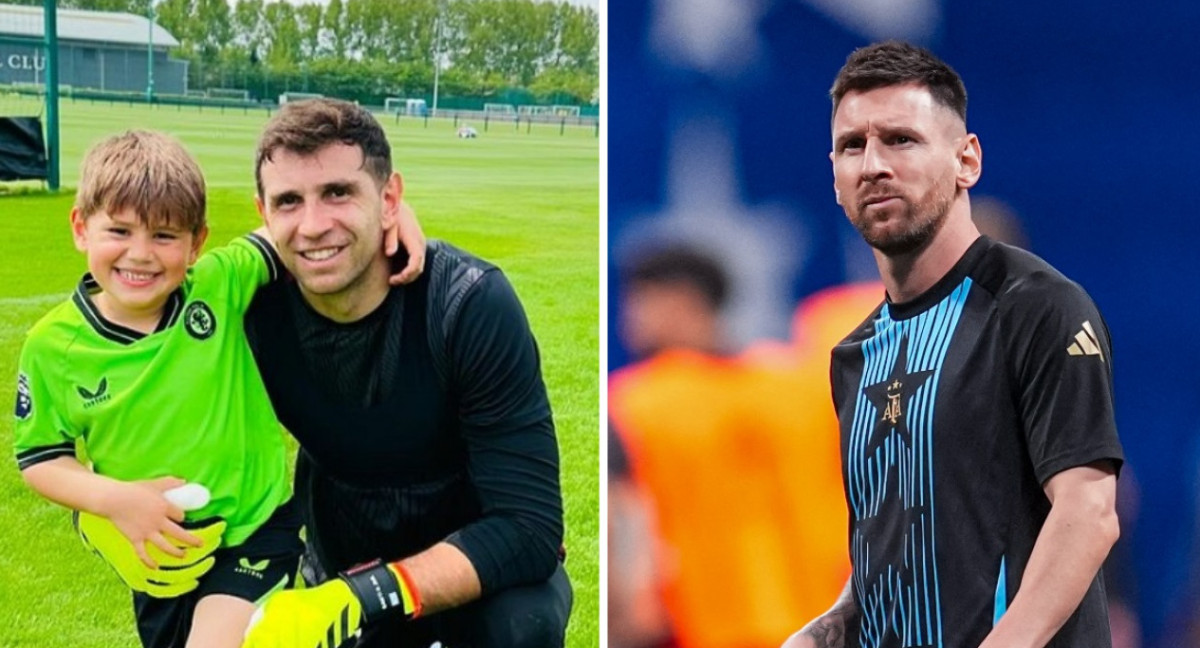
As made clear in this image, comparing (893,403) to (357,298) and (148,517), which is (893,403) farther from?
(148,517)

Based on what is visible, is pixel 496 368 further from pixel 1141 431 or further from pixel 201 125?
pixel 1141 431

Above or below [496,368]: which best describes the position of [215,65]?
above

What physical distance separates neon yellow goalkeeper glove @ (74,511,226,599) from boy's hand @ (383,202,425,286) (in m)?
0.51

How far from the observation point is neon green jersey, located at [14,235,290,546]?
1.94 meters

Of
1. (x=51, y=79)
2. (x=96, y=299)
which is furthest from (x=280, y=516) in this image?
(x=51, y=79)

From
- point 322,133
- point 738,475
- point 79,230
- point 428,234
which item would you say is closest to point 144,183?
point 79,230

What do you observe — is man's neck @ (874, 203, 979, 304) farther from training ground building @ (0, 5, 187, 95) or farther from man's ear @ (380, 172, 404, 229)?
training ground building @ (0, 5, 187, 95)

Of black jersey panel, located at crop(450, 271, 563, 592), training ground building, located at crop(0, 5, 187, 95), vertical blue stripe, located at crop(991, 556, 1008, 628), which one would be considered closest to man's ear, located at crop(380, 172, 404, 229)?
black jersey panel, located at crop(450, 271, 563, 592)

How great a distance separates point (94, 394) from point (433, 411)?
0.52m

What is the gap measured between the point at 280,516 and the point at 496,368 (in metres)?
0.47

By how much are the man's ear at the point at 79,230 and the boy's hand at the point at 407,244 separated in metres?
0.46

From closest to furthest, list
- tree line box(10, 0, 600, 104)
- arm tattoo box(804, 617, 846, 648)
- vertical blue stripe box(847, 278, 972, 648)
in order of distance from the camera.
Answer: vertical blue stripe box(847, 278, 972, 648) → arm tattoo box(804, 617, 846, 648) → tree line box(10, 0, 600, 104)

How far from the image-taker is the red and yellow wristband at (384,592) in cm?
195

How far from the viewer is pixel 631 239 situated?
7.23ft
